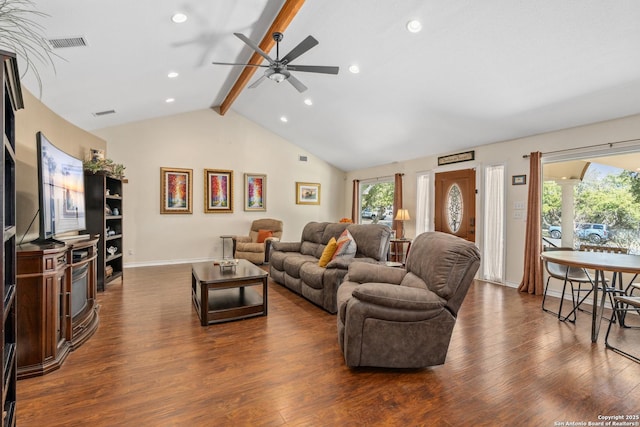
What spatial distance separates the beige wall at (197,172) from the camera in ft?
20.8

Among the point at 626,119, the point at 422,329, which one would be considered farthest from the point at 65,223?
the point at 626,119

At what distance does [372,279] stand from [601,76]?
3270 millimetres

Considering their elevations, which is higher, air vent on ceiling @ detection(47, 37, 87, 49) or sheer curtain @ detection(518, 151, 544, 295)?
air vent on ceiling @ detection(47, 37, 87, 49)

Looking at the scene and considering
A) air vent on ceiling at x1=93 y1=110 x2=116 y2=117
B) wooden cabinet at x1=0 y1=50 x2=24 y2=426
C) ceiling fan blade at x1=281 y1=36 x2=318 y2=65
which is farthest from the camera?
air vent on ceiling at x1=93 y1=110 x2=116 y2=117

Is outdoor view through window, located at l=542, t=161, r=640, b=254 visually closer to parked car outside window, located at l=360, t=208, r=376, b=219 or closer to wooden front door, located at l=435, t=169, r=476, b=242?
wooden front door, located at l=435, t=169, r=476, b=242

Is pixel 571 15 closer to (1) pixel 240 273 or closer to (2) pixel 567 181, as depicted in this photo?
(2) pixel 567 181

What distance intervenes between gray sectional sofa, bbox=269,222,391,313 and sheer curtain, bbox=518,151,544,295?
2.37 metres

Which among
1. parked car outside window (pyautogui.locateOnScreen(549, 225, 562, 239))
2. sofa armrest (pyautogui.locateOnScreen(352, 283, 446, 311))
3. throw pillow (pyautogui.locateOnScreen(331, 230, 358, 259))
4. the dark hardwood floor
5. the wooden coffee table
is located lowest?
the dark hardwood floor

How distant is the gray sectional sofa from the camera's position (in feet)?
11.7

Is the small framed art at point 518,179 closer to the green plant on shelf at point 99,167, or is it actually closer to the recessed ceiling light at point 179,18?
the recessed ceiling light at point 179,18

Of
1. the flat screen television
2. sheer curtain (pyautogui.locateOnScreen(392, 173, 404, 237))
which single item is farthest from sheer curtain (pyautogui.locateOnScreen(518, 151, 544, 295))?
the flat screen television

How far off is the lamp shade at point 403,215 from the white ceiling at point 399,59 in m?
1.69

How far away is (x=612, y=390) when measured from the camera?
2092mm

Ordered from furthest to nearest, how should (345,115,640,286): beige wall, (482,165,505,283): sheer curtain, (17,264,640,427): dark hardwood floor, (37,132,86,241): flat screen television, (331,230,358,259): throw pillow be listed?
(482,165,505,283): sheer curtain
(345,115,640,286): beige wall
(331,230,358,259): throw pillow
(37,132,86,241): flat screen television
(17,264,640,427): dark hardwood floor
